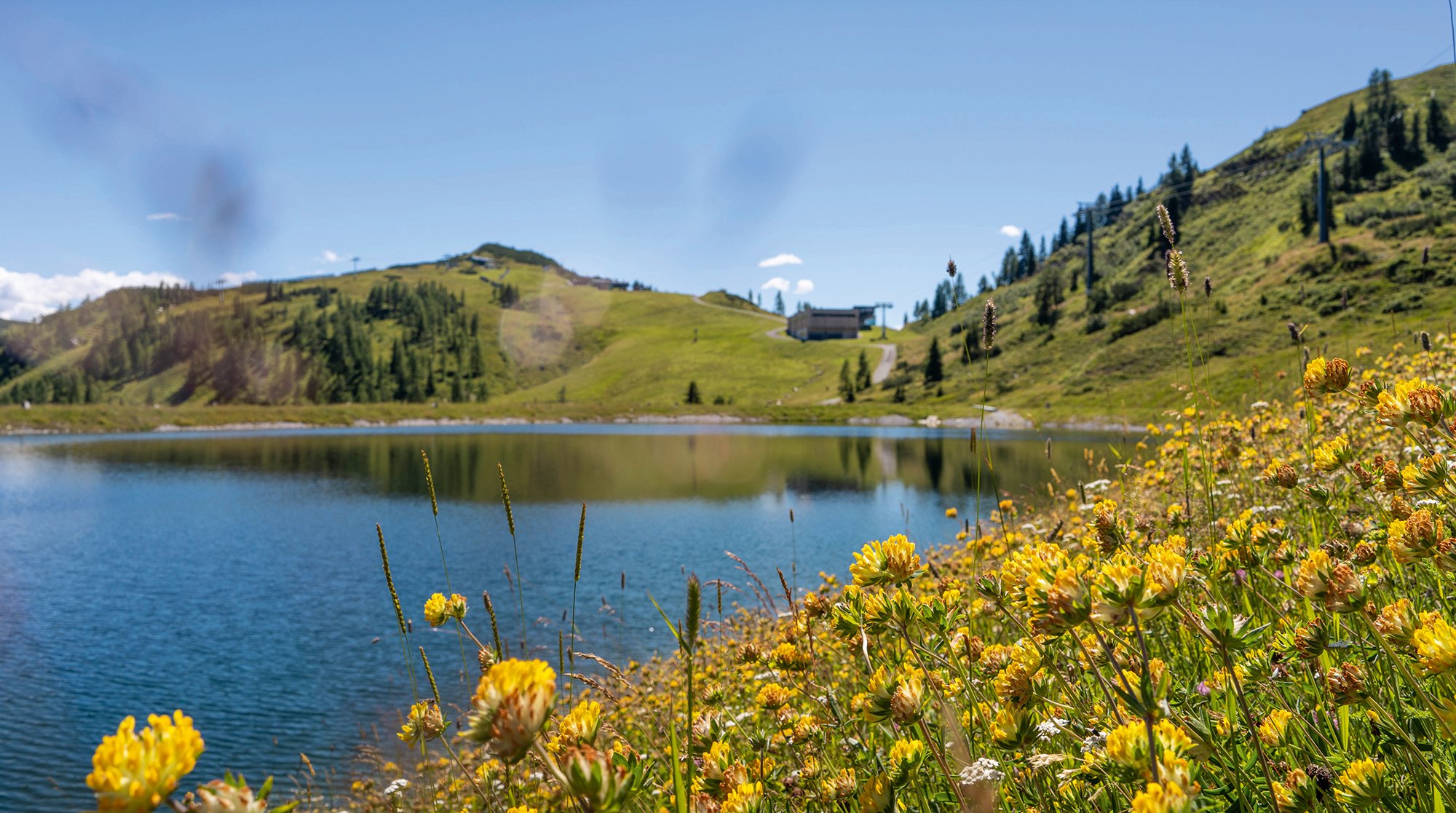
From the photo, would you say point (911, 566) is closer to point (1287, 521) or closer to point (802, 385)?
point (1287, 521)

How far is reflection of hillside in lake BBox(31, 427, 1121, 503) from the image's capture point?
1521 inches

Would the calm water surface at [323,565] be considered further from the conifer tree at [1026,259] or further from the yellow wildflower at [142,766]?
the conifer tree at [1026,259]

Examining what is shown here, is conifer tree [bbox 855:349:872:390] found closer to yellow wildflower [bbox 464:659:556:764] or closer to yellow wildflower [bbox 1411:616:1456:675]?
yellow wildflower [bbox 1411:616:1456:675]

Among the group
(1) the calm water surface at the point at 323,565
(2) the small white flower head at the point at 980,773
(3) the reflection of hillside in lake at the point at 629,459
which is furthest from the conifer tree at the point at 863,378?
(2) the small white flower head at the point at 980,773

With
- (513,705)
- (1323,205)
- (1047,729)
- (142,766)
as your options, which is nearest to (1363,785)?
(1047,729)

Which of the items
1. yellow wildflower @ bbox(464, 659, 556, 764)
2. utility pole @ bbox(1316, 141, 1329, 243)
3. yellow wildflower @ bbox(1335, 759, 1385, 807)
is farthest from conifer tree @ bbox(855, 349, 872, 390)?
yellow wildflower @ bbox(464, 659, 556, 764)

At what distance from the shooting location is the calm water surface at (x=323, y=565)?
40.2ft

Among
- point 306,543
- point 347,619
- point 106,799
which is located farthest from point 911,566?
point 306,543

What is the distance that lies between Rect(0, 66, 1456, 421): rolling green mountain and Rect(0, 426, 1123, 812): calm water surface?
20.7 metres

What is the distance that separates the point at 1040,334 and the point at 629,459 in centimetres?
8129

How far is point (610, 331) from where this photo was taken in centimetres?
19975

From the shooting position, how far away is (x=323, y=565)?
23.2 meters

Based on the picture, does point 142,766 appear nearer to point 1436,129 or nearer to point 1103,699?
point 1103,699

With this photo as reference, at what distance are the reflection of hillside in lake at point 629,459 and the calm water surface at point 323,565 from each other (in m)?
0.45
